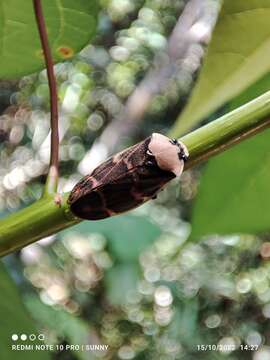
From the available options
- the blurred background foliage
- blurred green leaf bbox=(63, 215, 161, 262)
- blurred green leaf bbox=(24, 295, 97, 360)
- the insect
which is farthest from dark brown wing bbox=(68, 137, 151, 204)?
the blurred background foliage

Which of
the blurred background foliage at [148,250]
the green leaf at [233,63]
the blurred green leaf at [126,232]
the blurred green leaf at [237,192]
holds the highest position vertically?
the green leaf at [233,63]

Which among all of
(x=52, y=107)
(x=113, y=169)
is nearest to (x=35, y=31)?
(x=52, y=107)

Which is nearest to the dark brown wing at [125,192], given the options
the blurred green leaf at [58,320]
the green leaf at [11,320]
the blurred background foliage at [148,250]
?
the green leaf at [11,320]

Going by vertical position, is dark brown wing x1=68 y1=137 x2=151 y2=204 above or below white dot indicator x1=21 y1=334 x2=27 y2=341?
above

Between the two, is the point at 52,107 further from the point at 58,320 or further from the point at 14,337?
the point at 58,320

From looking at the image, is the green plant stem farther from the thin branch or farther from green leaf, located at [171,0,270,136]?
green leaf, located at [171,0,270,136]

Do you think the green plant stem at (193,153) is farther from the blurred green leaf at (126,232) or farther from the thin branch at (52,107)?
the blurred green leaf at (126,232)

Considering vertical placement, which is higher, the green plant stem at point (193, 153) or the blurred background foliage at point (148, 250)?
the green plant stem at point (193, 153)
